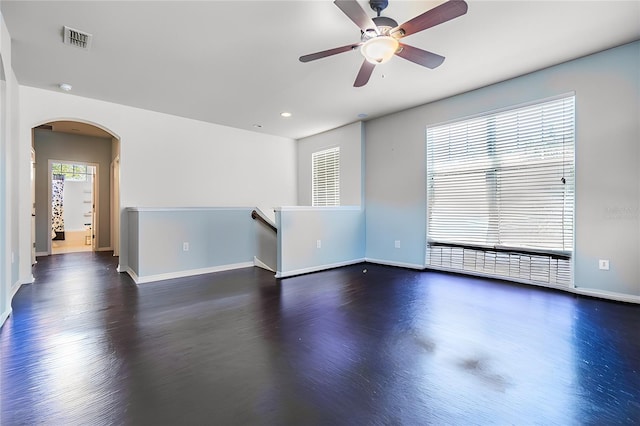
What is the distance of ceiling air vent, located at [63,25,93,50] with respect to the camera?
8.86 feet

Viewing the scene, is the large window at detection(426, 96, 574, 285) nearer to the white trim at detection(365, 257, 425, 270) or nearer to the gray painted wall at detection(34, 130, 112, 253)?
the white trim at detection(365, 257, 425, 270)

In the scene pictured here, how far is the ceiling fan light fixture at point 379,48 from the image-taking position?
226 centimetres

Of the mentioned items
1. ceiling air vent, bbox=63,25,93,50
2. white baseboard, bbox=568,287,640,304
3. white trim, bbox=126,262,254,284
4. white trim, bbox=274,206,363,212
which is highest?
ceiling air vent, bbox=63,25,93,50

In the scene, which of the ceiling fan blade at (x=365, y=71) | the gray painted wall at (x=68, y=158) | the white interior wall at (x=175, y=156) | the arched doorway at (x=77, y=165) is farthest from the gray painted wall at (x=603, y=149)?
the gray painted wall at (x=68, y=158)

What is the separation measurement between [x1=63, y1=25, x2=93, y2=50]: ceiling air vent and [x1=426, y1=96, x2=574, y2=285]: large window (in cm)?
443

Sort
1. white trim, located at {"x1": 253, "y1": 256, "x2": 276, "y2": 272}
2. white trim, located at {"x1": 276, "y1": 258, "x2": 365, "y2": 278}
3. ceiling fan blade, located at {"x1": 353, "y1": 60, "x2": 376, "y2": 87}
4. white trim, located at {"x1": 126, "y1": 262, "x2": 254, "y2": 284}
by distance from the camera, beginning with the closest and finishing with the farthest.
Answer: ceiling fan blade, located at {"x1": 353, "y1": 60, "x2": 376, "y2": 87} < white trim, located at {"x1": 126, "y1": 262, "x2": 254, "y2": 284} < white trim, located at {"x1": 276, "y1": 258, "x2": 365, "y2": 278} < white trim, located at {"x1": 253, "y1": 256, "x2": 276, "y2": 272}

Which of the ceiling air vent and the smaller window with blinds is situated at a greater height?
the ceiling air vent

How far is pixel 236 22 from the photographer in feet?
8.54

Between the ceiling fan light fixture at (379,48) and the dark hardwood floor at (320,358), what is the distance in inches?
88.3

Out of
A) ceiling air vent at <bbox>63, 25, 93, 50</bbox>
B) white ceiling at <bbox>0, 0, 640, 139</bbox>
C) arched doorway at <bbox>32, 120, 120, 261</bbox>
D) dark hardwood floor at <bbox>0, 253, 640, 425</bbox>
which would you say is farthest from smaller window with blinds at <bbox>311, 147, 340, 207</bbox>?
ceiling air vent at <bbox>63, 25, 93, 50</bbox>

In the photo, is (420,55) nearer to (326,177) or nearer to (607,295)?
(607,295)

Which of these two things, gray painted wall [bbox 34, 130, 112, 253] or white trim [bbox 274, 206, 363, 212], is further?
gray painted wall [bbox 34, 130, 112, 253]

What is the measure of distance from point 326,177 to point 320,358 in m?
4.67

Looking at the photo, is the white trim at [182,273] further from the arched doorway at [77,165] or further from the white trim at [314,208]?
the arched doorway at [77,165]
